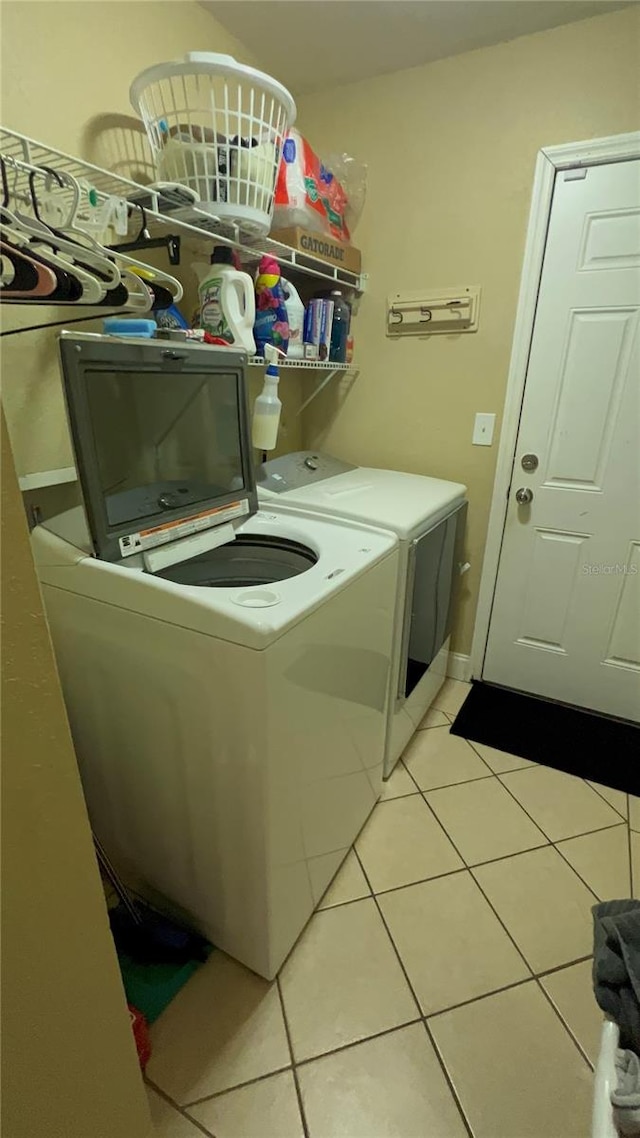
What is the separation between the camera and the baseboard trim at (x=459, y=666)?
2.44 m

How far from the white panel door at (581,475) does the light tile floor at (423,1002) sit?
677 mm

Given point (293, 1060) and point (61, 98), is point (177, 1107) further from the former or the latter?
point (61, 98)

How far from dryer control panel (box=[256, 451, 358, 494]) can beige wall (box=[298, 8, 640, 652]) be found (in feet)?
1.16

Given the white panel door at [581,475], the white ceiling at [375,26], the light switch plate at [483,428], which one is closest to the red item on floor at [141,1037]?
the white panel door at [581,475]

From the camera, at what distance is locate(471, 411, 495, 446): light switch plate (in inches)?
81.9

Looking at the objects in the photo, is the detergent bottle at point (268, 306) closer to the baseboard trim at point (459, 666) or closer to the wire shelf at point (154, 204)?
the wire shelf at point (154, 204)

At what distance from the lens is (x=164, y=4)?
1.46 m

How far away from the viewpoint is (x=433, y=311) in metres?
2.04

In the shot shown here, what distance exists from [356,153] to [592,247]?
99 cm

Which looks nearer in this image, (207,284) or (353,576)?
(353,576)

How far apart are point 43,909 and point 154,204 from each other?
4.42 feet

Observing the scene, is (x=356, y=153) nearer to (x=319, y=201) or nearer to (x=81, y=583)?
(x=319, y=201)

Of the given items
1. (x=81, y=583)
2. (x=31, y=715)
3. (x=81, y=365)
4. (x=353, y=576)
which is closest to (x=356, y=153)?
(x=81, y=365)

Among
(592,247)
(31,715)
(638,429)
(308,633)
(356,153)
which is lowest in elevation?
(308,633)
